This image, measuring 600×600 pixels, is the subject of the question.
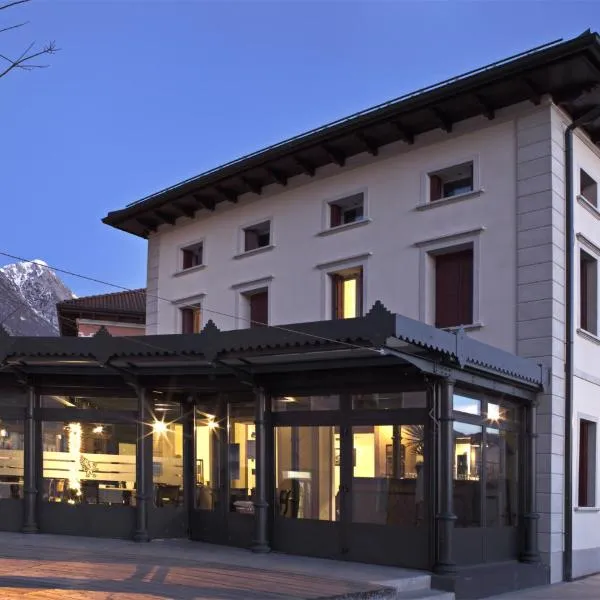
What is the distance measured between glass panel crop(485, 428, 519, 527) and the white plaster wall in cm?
181

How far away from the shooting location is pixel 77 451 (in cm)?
1584

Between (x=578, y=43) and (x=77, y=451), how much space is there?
1040cm

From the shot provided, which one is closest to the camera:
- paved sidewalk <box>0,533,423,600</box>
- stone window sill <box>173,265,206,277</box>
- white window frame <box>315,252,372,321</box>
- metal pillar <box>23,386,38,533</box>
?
paved sidewalk <box>0,533,423,600</box>

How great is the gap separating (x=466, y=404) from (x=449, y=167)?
5342mm

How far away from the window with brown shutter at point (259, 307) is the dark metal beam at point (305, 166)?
2850 millimetres

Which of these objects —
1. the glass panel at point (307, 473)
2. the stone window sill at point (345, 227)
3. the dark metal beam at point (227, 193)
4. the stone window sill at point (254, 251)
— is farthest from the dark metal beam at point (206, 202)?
the glass panel at point (307, 473)

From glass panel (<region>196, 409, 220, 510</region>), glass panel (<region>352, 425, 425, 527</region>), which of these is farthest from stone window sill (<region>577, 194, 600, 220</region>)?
glass panel (<region>196, 409, 220, 510</region>)

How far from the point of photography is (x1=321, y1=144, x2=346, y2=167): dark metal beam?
61.5 ft

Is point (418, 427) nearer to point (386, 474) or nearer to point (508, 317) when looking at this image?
point (386, 474)

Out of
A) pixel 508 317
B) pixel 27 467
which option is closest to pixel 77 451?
pixel 27 467

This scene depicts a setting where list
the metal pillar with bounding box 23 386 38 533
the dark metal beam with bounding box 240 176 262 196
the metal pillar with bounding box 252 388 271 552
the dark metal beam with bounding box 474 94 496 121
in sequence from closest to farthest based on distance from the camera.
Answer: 1. the metal pillar with bounding box 252 388 271 552
2. the metal pillar with bounding box 23 386 38 533
3. the dark metal beam with bounding box 474 94 496 121
4. the dark metal beam with bounding box 240 176 262 196

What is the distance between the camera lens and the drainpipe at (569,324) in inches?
615

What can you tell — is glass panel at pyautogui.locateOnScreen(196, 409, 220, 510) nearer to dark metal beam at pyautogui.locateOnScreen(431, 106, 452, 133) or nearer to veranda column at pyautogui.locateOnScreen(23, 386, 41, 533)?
veranda column at pyautogui.locateOnScreen(23, 386, 41, 533)

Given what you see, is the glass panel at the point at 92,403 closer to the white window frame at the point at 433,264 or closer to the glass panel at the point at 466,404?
the white window frame at the point at 433,264
